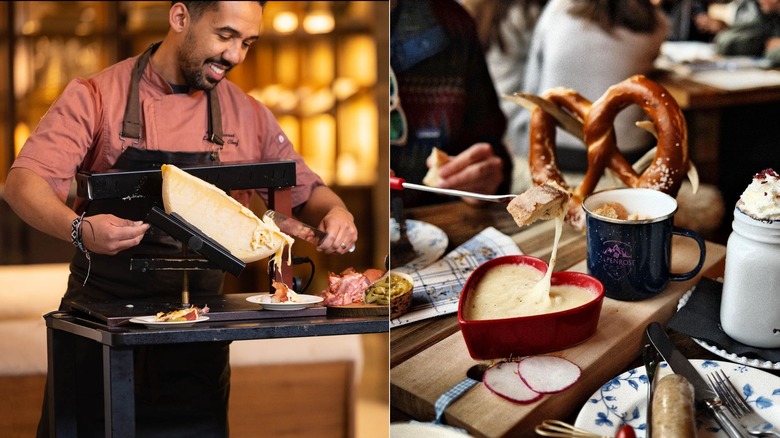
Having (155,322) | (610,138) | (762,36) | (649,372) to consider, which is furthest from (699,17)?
(155,322)

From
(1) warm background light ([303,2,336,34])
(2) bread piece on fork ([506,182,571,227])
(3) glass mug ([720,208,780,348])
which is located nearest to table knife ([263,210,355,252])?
(2) bread piece on fork ([506,182,571,227])

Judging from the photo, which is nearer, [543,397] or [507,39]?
[543,397]

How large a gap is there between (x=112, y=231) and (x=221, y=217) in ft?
0.67

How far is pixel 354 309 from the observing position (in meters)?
1.65

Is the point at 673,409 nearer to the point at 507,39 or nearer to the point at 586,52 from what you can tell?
the point at 586,52

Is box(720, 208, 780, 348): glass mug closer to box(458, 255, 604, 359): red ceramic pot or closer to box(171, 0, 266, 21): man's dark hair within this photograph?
box(458, 255, 604, 359): red ceramic pot

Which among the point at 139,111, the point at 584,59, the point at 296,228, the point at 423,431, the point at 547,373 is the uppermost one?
the point at 584,59

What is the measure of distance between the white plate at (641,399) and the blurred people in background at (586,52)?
491mm

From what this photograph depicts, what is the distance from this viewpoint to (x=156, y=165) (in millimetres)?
1546

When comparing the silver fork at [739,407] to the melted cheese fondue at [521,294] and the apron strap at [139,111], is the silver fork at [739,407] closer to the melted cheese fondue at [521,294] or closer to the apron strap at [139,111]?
the melted cheese fondue at [521,294]

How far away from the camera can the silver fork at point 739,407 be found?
119cm

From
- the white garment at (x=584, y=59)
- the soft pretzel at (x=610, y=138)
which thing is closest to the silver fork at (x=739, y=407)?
the soft pretzel at (x=610, y=138)

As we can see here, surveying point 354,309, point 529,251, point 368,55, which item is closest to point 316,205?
point 354,309

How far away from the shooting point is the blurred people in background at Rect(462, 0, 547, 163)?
1.82m
